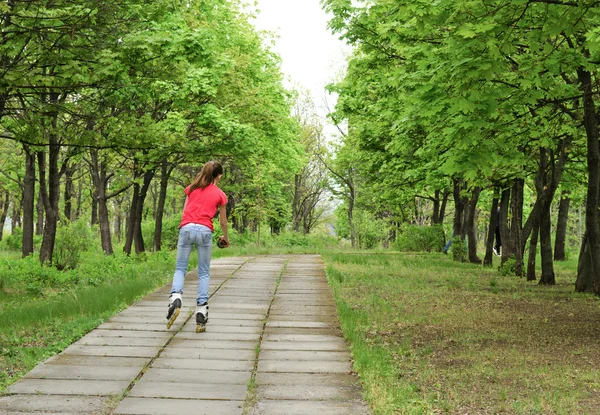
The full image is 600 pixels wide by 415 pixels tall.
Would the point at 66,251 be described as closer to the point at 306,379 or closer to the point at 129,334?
the point at 129,334

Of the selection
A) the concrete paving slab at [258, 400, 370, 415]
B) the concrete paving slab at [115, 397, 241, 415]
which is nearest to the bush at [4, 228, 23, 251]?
the concrete paving slab at [115, 397, 241, 415]

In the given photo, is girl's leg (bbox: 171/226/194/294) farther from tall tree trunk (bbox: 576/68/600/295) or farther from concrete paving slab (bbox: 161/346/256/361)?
tall tree trunk (bbox: 576/68/600/295)

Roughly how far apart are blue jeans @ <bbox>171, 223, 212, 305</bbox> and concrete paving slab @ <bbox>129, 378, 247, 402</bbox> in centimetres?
244

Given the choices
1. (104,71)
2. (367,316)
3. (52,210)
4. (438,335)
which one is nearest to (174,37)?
(104,71)

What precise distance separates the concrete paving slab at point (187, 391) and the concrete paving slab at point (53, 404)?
349mm

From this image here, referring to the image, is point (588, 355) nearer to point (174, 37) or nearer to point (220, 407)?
point (220, 407)

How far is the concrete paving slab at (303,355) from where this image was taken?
6.55 meters

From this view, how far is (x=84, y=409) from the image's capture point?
15.5 feet

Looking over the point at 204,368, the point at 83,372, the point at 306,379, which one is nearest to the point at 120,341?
the point at 83,372

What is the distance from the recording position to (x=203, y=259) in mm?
8047

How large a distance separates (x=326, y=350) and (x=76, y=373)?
2610mm

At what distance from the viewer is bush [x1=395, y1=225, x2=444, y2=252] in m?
29.8

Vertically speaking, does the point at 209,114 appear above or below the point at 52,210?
above

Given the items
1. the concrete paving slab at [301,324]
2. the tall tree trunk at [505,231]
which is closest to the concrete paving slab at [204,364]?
the concrete paving slab at [301,324]
